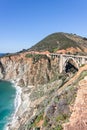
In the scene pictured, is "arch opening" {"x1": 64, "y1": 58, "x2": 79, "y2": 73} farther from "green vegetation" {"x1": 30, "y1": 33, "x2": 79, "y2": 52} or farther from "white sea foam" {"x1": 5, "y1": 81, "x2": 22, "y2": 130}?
"green vegetation" {"x1": 30, "y1": 33, "x2": 79, "y2": 52}

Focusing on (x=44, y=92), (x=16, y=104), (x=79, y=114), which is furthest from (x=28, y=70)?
(x=79, y=114)

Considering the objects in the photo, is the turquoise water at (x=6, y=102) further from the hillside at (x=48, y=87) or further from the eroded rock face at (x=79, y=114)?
the eroded rock face at (x=79, y=114)

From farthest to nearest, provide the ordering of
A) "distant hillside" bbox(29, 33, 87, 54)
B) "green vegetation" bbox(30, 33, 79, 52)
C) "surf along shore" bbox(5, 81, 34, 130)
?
"green vegetation" bbox(30, 33, 79, 52) → "distant hillside" bbox(29, 33, 87, 54) → "surf along shore" bbox(5, 81, 34, 130)

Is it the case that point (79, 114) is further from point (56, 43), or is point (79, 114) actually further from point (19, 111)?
point (56, 43)

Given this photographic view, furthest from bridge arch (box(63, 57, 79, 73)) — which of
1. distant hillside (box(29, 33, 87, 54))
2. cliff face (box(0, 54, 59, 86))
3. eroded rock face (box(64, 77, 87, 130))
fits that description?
eroded rock face (box(64, 77, 87, 130))

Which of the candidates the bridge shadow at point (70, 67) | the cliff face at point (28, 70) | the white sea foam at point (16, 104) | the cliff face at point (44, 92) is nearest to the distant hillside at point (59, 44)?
the cliff face at point (44, 92)

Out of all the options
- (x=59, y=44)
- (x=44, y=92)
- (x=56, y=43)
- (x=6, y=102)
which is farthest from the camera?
(x=56, y=43)
